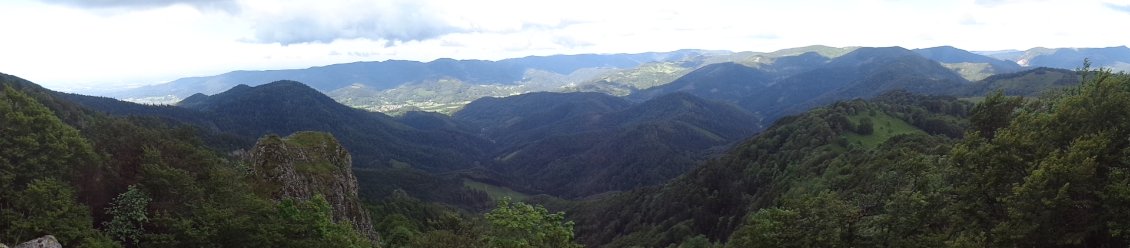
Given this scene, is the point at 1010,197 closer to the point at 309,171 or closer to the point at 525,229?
the point at 525,229

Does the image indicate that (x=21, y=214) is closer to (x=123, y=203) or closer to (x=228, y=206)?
(x=123, y=203)

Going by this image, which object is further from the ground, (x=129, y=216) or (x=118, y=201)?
(x=118, y=201)

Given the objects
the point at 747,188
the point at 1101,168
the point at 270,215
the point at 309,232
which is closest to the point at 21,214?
the point at 270,215

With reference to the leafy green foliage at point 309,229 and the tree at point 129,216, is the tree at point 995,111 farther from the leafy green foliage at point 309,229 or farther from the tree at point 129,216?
the tree at point 129,216

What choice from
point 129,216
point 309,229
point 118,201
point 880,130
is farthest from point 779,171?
point 118,201

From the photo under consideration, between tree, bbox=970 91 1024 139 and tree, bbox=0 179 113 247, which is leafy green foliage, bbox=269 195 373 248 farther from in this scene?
tree, bbox=970 91 1024 139

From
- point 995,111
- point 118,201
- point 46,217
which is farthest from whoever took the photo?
point 995,111
